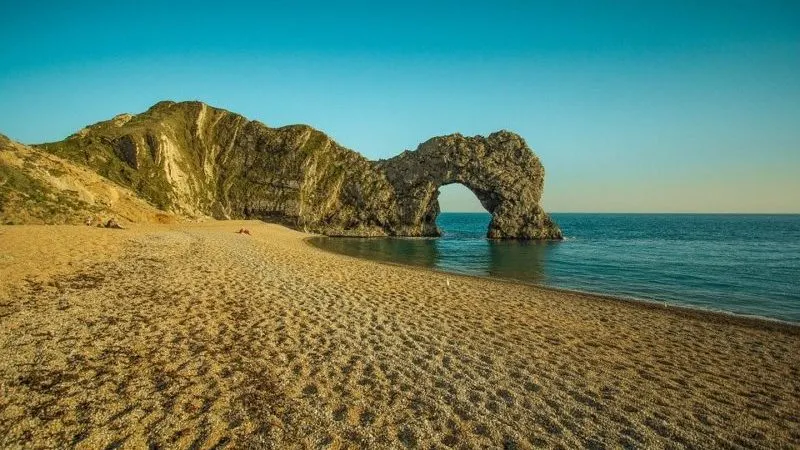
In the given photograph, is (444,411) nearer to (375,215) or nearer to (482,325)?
(482,325)

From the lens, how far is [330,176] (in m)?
82.4

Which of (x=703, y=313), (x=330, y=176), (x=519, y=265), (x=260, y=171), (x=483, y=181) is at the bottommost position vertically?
(x=703, y=313)

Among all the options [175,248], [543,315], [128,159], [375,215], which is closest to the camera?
[543,315]

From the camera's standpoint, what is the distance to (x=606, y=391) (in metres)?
9.31

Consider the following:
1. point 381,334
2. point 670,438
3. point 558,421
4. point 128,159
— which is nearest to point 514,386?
point 558,421

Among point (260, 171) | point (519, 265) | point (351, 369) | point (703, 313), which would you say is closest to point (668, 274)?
point (519, 265)

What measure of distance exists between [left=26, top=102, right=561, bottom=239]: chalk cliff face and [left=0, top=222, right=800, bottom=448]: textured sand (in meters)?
58.6

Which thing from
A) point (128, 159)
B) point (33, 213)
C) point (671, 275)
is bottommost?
point (671, 275)

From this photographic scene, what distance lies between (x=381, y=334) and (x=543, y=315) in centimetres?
784

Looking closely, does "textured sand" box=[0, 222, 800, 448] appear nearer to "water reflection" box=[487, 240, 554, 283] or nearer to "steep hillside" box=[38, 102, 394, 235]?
"water reflection" box=[487, 240, 554, 283]

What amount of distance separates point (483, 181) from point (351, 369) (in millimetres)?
71017

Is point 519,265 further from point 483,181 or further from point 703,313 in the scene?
point 483,181

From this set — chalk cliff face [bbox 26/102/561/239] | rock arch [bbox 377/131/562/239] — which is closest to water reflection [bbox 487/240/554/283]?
rock arch [bbox 377/131/562/239]

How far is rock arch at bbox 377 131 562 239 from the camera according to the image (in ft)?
245
